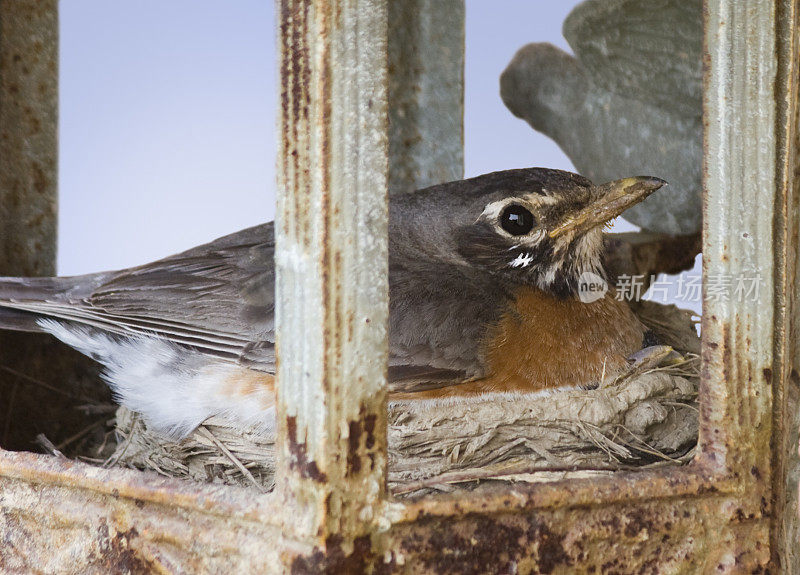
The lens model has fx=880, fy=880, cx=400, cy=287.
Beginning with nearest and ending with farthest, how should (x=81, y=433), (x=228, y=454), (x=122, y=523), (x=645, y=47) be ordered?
(x=122, y=523)
(x=228, y=454)
(x=81, y=433)
(x=645, y=47)

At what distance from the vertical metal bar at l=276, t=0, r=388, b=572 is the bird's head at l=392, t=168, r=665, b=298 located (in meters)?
1.23

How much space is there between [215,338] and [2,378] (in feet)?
3.00

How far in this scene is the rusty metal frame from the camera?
1.39 m

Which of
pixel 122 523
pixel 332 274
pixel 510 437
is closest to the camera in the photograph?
pixel 332 274

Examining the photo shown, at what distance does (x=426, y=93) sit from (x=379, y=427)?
2263mm

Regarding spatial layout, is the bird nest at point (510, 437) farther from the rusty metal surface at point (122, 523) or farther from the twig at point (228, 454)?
the rusty metal surface at point (122, 523)

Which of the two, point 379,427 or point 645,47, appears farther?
point 645,47

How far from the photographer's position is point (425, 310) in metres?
2.32

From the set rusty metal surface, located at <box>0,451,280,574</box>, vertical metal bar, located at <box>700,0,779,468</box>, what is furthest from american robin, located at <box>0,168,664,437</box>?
vertical metal bar, located at <box>700,0,779,468</box>

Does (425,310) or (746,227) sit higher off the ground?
(746,227)

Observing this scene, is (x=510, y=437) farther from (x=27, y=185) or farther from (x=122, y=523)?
(x=27, y=185)

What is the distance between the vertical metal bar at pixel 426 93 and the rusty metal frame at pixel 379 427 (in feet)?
6.12

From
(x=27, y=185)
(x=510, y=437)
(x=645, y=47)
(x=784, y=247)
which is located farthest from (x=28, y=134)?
(x=784, y=247)

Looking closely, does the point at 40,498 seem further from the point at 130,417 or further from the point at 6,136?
the point at 6,136
